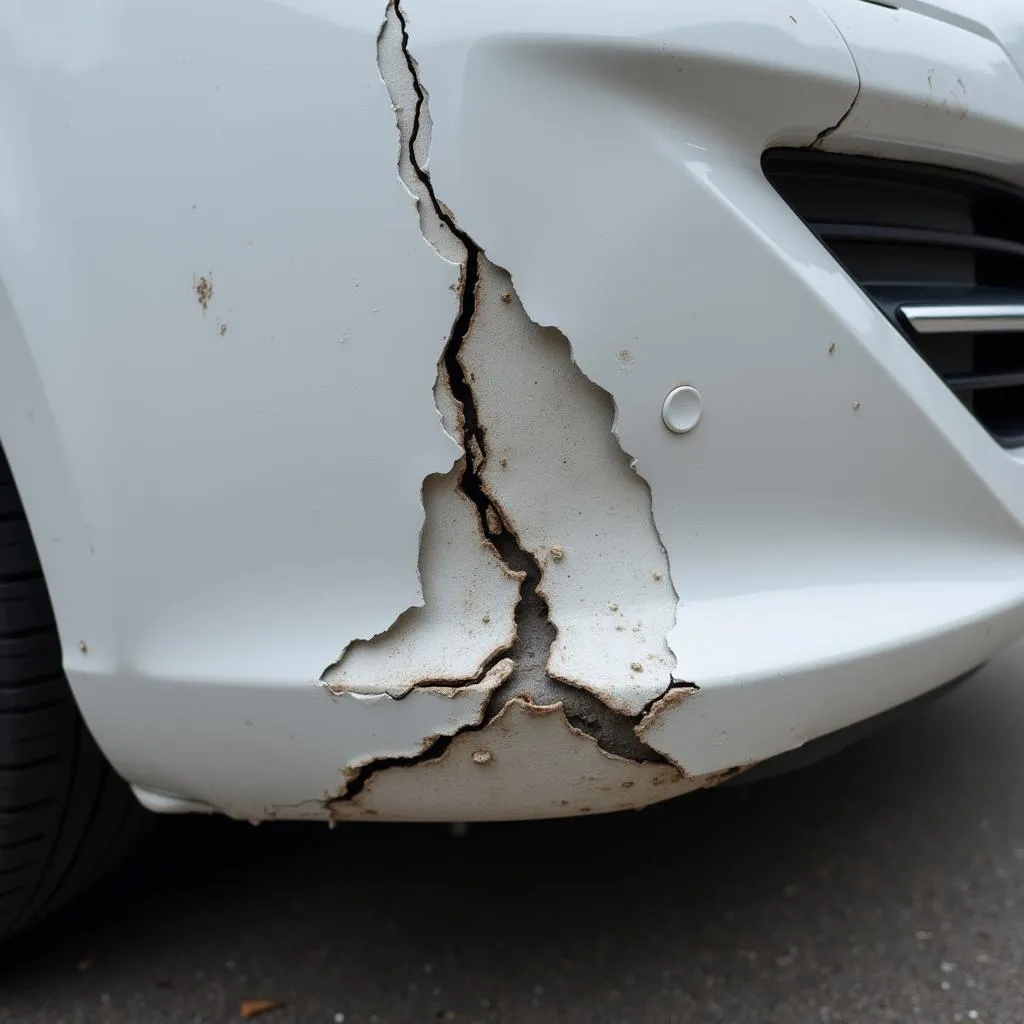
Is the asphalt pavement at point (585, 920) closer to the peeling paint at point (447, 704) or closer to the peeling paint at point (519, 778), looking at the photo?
the peeling paint at point (519, 778)

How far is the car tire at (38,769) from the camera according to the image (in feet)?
3.79

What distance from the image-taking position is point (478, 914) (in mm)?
1498

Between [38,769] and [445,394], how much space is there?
0.74m

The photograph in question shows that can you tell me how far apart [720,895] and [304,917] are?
665mm

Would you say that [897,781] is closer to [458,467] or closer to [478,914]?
[478,914]

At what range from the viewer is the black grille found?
3.69 ft

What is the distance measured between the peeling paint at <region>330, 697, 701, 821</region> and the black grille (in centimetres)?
60

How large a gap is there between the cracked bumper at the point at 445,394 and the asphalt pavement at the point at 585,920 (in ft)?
1.48

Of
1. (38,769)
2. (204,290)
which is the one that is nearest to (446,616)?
(204,290)

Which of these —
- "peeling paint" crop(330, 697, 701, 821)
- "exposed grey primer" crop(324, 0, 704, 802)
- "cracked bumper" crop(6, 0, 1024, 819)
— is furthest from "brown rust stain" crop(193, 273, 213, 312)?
"peeling paint" crop(330, 697, 701, 821)

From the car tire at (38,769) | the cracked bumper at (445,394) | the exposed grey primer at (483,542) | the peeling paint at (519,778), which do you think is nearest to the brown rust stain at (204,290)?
the cracked bumper at (445,394)

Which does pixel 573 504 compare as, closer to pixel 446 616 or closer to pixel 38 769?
pixel 446 616

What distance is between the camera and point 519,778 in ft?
3.32

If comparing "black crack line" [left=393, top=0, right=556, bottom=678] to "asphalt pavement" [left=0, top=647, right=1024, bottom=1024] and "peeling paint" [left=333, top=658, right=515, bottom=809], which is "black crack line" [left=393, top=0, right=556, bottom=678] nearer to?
"peeling paint" [left=333, top=658, right=515, bottom=809]
